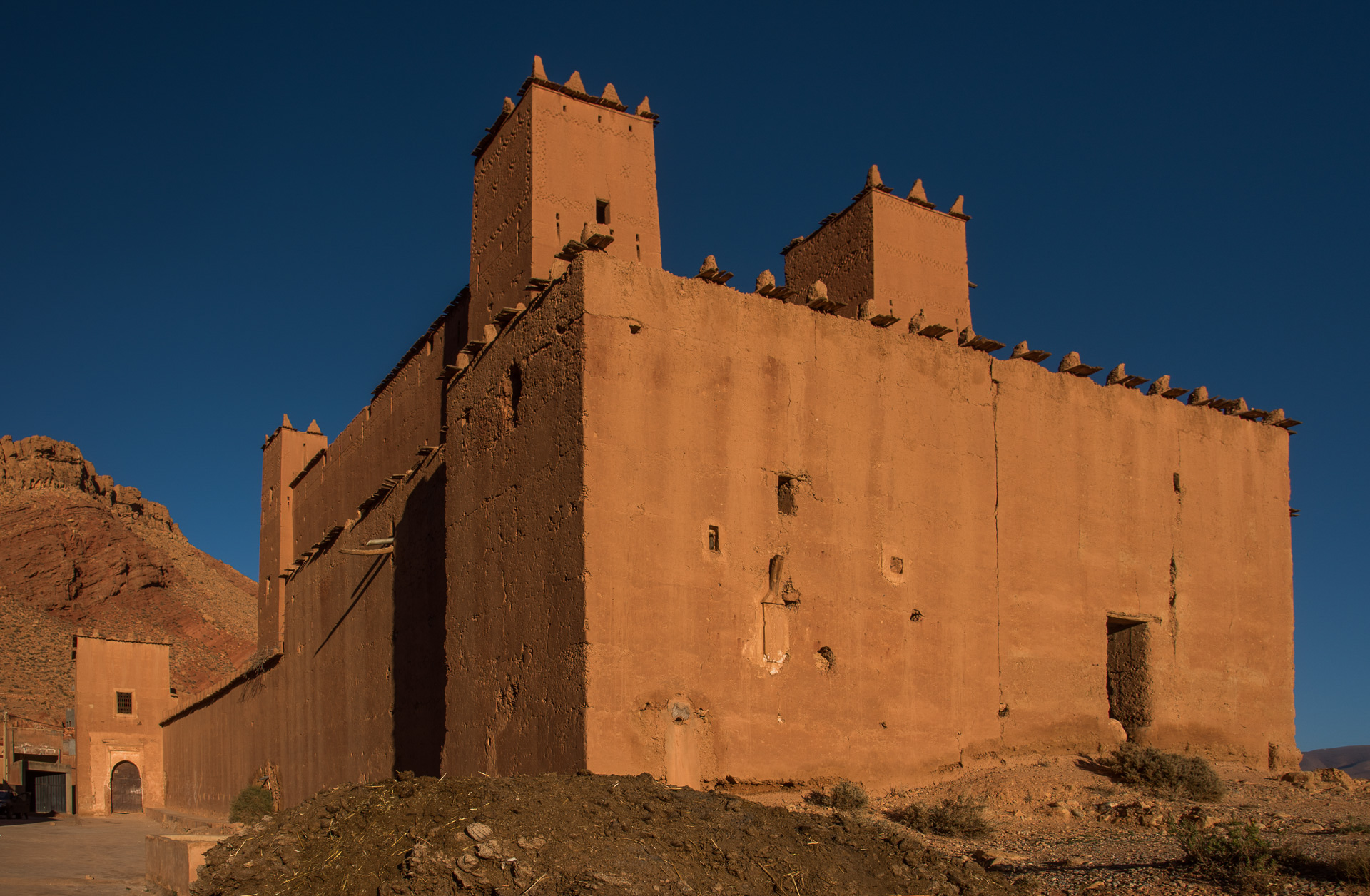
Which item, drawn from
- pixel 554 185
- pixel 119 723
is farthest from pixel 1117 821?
pixel 119 723

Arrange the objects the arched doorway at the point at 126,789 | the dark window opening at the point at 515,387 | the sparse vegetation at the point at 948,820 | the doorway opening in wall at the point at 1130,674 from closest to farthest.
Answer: the sparse vegetation at the point at 948,820 → the dark window opening at the point at 515,387 → the doorway opening in wall at the point at 1130,674 → the arched doorway at the point at 126,789

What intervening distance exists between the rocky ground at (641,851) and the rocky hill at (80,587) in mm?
45952

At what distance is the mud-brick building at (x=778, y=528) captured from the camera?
9477mm

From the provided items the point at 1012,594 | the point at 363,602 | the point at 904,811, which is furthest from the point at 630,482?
the point at 363,602

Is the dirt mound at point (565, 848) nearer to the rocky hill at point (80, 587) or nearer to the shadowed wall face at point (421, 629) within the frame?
the shadowed wall face at point (421, 629)

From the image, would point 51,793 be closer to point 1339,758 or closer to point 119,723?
point 119,723

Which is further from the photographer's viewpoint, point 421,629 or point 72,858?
point 72,858

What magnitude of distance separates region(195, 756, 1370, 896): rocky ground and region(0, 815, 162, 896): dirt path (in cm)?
530

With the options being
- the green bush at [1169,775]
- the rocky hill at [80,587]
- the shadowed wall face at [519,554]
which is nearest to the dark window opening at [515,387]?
the shadowed wall face at [519,554]

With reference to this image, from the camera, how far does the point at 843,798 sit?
960cm

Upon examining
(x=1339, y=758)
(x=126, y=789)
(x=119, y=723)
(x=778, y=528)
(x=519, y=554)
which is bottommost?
(x=1339, y=758)

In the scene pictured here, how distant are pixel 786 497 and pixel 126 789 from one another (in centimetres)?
3033

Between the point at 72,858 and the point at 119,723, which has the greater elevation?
the point at 72,858

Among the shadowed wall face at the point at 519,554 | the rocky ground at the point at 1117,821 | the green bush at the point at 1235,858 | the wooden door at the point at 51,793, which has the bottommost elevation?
the wooden door at the point at 51,793
